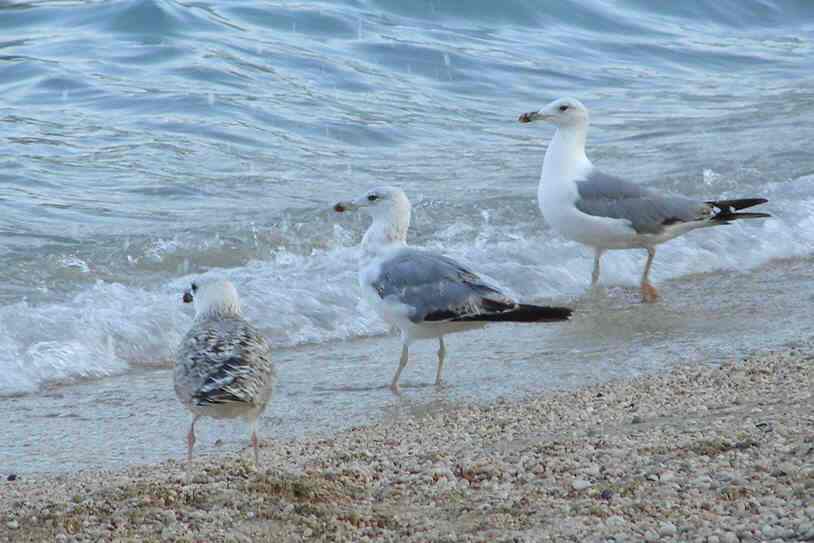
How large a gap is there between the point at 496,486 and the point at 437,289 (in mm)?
2023

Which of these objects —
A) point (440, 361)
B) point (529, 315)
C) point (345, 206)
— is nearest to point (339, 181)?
point (345, 206)

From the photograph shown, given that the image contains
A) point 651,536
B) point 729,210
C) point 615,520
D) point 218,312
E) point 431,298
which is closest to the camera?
point 651,536

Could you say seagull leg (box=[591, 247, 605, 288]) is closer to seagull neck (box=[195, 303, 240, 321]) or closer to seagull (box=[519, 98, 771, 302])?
seagull (box=[519, 98, 771, 302])

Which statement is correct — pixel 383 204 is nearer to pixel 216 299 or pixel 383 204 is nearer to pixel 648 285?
pixel 216 299

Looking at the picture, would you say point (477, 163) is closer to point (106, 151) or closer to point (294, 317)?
point (106, 151)

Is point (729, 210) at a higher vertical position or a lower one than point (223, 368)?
lower

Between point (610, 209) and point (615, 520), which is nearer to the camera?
point (615, 520)

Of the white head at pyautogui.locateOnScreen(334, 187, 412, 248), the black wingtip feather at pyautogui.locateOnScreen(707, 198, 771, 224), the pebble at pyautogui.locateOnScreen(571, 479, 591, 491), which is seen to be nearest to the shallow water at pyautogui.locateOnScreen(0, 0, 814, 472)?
the black wingtip feather at pyautogui.locateOnScreen(707, 198, 771, 224)

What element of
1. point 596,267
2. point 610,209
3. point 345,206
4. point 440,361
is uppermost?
point 345,206

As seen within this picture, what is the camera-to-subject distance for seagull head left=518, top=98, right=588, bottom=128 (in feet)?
30.1

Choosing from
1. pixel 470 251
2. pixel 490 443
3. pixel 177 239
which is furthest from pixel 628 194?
pixel 490 443

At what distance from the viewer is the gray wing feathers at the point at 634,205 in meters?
8.61

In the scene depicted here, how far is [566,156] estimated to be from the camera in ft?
29.3

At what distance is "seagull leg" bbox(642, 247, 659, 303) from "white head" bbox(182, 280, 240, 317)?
3.52 metres
